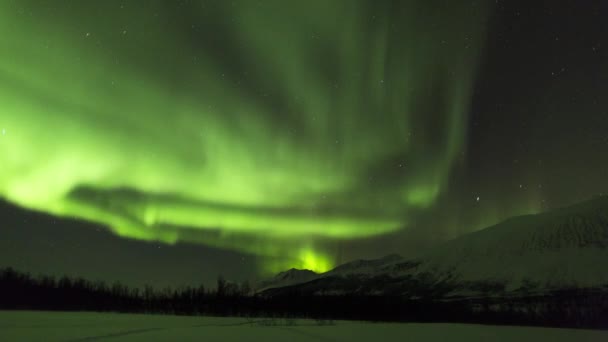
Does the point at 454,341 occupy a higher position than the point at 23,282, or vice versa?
the point at 23,282

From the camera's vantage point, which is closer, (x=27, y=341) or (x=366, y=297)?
(x=27, y=341)

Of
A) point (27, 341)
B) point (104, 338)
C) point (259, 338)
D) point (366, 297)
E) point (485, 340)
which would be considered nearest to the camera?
point (27, 341)

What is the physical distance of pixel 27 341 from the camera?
30797mm

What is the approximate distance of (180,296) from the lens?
493ft

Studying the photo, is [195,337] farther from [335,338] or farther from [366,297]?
[366,297]

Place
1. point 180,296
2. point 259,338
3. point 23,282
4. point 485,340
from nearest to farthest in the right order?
point 259,338 < point 485,340 < point 23,282 < point 180,296

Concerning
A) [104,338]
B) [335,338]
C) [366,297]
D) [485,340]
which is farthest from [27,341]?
[366,297]

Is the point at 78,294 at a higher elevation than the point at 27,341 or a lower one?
higher

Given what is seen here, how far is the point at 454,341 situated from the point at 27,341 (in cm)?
2608

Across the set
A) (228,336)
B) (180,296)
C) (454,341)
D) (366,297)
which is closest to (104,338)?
(228,336)

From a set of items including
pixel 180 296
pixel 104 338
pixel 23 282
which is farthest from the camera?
pixel 180 296

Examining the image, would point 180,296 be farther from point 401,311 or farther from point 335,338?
point 335,338

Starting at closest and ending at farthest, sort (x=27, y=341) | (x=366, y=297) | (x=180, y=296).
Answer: (x=27, y=341), (x=180, y=296), (x=366, y=297)

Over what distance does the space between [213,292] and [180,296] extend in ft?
32.2
